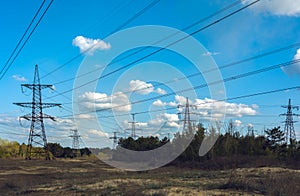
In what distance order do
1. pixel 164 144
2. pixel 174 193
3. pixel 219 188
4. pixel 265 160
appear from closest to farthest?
pixel 174 193
pixel 219 188
pixel 265 160
pixel 164 144

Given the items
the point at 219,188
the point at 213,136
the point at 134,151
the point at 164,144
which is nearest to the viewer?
the point at 219,188

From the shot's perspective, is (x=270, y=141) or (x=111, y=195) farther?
(x=270, y=141)

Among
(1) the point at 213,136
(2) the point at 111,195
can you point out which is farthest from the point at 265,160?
(2) the point at 111,195

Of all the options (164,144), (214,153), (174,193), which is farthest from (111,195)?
(164,144)

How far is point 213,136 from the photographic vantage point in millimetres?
54469

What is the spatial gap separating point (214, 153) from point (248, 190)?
1366 inches

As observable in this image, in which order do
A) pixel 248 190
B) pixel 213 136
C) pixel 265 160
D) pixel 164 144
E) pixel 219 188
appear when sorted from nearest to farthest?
pixel 248 190 < pixel 219 188 < pixel 265 160 < pixel 213 136 < pixel 164 144

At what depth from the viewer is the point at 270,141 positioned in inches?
2018

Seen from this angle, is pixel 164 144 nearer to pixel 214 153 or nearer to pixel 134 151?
pixel 134 151

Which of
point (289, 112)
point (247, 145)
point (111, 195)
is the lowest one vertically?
point (111, 195)

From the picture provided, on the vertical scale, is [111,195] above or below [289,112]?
below

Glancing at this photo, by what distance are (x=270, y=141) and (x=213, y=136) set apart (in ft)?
27.7

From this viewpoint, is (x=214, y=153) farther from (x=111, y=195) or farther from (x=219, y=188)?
(x=111, y=195)

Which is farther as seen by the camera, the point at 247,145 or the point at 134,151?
the point at 134,151
